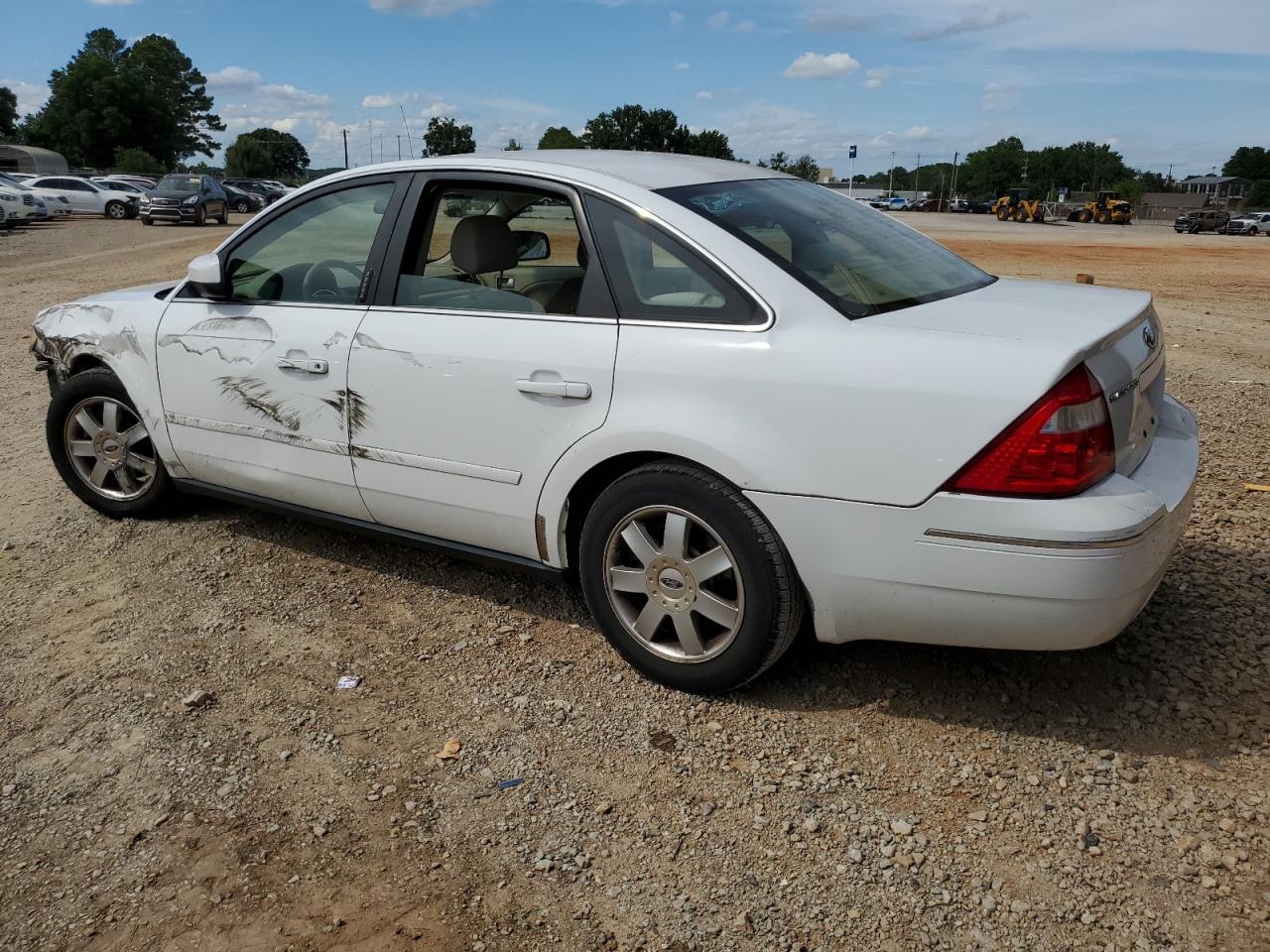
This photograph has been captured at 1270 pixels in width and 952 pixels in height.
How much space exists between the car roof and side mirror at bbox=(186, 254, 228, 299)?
669 millimetres

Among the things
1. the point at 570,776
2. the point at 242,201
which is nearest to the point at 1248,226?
the point at 242,201

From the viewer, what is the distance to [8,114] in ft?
316

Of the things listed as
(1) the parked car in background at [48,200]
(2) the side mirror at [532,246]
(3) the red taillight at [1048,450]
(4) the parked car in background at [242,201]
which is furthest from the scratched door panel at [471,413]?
(4) the parked car in background at [242,201]

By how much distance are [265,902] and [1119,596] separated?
2.34 m

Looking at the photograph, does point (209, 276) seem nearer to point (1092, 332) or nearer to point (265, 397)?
point (265, 397)

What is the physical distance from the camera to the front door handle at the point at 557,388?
10.6 ft

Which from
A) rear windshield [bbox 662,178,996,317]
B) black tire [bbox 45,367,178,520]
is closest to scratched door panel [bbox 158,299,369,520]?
black tire [bbox 45,367,178,520]

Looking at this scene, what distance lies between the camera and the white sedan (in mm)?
2674

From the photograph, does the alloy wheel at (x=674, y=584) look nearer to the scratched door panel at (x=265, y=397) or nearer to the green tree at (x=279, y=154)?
the scratched door panel at (x=265, y=397)

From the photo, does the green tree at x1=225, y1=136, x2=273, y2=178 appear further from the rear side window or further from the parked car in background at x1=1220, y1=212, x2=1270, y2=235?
the rear side window

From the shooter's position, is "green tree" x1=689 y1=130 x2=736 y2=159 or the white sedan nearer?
the white sedan

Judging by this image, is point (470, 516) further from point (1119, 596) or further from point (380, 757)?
point (1119, 596)

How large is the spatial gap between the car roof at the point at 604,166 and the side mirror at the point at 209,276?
669 millimetres

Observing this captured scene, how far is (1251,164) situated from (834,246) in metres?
134
